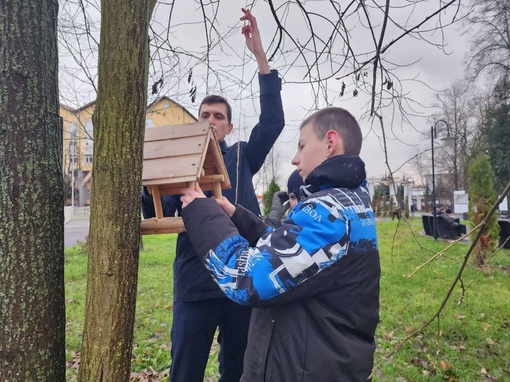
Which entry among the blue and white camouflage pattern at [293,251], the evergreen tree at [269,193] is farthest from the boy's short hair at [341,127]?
the evergreen tree at [269,193]

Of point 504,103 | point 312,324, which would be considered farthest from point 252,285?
point 504,103

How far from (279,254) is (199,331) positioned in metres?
0.99

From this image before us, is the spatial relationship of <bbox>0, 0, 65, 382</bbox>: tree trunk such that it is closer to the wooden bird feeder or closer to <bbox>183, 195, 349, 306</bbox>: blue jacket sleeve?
the wooden bird feeder

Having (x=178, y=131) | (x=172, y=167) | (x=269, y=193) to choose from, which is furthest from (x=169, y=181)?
(x=269, y=193)

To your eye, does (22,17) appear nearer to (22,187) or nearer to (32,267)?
(22,187)

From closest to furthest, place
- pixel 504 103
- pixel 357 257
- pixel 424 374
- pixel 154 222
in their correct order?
pixel 357 257, pixel 154 222, pixel 424 374, pixel 504 103

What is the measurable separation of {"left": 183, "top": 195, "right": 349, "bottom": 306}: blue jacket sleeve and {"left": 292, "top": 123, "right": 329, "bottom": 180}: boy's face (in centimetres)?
24

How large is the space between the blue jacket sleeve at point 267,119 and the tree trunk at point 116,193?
739 mm

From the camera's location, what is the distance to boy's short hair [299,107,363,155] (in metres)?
1.48

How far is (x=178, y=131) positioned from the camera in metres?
1.79

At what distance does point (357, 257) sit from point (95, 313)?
36.3 inches

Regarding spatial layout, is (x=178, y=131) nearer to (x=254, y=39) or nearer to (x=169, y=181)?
(x=169, y=181)

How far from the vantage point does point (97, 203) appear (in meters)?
1.40

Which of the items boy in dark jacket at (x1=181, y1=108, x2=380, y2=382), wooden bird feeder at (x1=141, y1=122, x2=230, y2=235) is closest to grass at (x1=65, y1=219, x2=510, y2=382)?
boy in dark jacket at (x1=181, y1=108, x2=380, y2=382)
